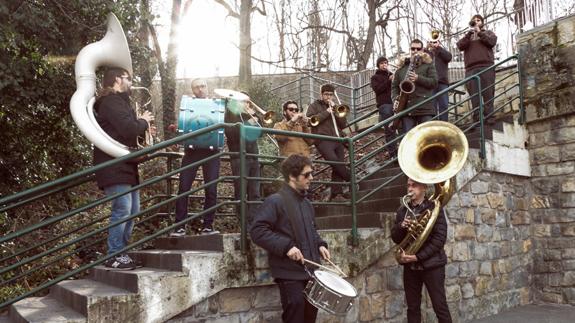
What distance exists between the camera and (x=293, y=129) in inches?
261

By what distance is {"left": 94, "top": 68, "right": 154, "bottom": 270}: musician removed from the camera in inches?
186

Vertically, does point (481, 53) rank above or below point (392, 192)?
above

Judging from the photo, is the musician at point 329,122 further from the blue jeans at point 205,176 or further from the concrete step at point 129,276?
the concrete step at point 129,276

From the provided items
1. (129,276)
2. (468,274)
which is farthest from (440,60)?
(129,276)

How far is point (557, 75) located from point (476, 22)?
1.49 m

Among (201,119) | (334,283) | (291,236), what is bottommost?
(334,283)

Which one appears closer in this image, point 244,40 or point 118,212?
point 118,212

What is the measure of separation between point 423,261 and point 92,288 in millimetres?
2901

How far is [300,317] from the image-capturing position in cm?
420

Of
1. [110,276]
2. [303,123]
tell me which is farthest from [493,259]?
[110,276]

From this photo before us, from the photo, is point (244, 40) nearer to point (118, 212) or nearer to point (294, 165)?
point (118, 212)

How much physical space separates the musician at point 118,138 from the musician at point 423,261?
2466mm

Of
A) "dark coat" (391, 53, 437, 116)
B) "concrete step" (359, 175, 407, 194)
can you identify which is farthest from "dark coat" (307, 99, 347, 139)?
"dark coat" (391, 53, 437, 116)

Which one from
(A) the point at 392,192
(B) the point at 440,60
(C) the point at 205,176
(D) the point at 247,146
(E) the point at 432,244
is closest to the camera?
(E) the point at 432,244
